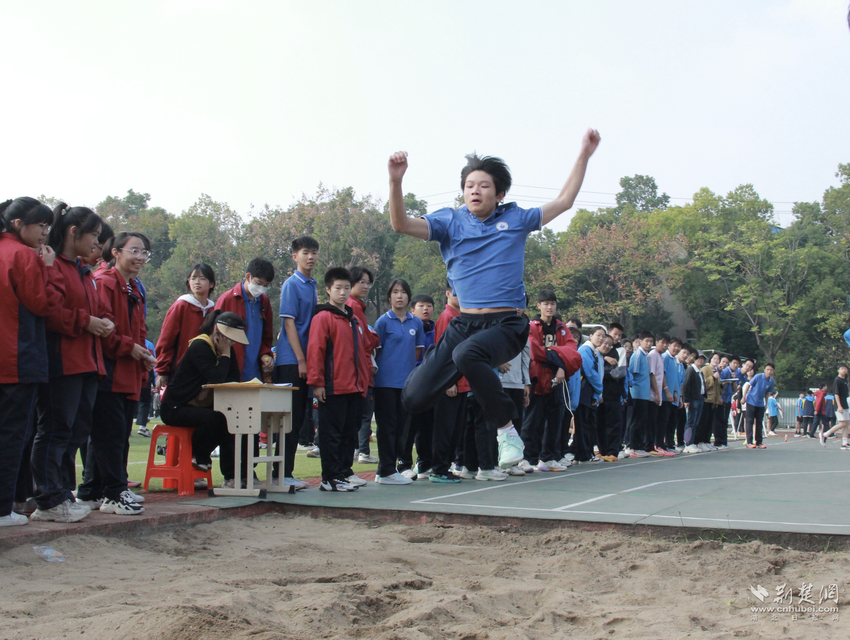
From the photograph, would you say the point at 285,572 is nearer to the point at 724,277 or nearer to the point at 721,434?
the point at 721,434

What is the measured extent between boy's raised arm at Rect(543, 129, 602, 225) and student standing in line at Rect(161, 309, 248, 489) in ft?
9.19

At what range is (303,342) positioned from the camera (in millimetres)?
6879

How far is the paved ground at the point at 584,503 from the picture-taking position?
482cm

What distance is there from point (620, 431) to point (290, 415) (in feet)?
20.8

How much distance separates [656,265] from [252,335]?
43300 mm

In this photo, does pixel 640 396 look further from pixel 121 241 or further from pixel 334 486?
pixel 121 241

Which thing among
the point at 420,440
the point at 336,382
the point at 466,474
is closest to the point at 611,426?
the point at 466,474

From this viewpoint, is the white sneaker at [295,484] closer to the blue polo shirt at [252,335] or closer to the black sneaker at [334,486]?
the black sneaker at [334,486]

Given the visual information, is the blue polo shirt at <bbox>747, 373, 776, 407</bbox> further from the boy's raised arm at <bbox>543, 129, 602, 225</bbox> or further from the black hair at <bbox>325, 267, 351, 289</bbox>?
the boy's raised arm at <bbox>543, 129, 602, 225</bbox>

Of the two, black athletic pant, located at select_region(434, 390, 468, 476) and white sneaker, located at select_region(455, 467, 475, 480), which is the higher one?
black athletic pant, located at select_region(434, 390, 468, 476)

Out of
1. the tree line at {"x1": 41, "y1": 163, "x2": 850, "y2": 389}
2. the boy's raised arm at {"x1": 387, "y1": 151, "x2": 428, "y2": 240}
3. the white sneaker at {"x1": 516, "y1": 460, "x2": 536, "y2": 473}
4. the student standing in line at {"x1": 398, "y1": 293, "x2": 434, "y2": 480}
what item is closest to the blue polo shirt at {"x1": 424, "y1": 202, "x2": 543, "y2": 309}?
the boy's raised arm at {"x1": 387, "y1": 151, "x2": 428, "y2": 240}

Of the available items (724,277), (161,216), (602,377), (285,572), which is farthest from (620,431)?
(161,216)

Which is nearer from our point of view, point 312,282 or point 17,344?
point 17,344

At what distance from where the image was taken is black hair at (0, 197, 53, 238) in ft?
14.9
